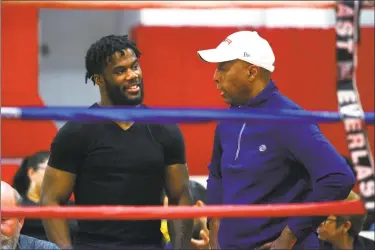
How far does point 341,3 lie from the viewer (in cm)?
202

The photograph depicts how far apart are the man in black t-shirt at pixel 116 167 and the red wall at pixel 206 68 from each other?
264 cm

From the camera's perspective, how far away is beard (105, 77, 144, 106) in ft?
9.64

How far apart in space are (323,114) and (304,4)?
589 millimetres

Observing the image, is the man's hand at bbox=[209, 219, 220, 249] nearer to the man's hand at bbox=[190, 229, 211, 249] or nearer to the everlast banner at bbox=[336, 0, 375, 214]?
the everlast banner at bbox=[336, 0, 375, 214]

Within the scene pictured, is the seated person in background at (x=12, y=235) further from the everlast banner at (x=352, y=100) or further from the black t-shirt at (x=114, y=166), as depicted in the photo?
the everlast banner at (x=352, y=100)

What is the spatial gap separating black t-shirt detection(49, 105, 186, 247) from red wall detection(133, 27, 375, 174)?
269 centimetres

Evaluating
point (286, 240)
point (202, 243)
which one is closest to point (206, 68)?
point (202, 243)

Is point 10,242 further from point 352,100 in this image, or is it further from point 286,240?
point 352,100

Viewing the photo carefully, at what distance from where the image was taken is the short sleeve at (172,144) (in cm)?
291

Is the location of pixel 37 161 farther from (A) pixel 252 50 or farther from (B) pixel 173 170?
(A) pixel 252 50

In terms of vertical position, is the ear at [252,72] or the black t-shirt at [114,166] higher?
the ear at [252,72]

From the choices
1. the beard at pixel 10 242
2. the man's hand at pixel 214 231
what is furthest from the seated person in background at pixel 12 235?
the man's hand at pixel 214 231

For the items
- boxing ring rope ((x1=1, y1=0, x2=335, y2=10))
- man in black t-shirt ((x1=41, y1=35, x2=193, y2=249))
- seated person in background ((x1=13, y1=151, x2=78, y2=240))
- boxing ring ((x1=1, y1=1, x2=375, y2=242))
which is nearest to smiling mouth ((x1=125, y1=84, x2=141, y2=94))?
man in black t-shirt ((x1=41, y1=35, x2=193, y2=249))

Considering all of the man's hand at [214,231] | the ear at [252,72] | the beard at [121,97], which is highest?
the ear at [252,72]
